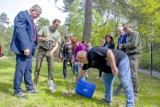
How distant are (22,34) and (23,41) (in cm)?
14

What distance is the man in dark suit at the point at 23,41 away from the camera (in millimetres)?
5133

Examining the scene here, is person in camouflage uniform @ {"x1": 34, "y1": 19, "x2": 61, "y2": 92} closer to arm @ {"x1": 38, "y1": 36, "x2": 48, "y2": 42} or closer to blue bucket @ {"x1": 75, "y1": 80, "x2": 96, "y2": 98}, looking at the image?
arm @ {"x1": 38, "y1": 36, "x2": 48, "y2": 42}

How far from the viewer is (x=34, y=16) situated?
5.52m

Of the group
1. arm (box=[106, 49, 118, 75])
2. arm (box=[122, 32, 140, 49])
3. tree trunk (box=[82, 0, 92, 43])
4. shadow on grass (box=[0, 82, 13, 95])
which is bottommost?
shadow on grass (box=[0, 82, 13, 95])

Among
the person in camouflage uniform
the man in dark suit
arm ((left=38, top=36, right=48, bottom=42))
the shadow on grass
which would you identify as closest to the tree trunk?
the person in camouflage uniform

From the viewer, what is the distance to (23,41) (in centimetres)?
510

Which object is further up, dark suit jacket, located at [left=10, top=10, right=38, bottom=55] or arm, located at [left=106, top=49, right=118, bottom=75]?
dark suit jacket, located at [left=10, top=10, right=38, bottom=55]

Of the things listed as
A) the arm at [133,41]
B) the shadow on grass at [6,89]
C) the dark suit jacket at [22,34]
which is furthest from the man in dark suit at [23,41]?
the arm at [133,41]

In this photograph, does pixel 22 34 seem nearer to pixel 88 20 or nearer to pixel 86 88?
pixel 86 88

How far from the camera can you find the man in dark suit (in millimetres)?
5133

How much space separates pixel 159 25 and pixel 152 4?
1503 mm

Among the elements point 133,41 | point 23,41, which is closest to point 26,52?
point 23,41

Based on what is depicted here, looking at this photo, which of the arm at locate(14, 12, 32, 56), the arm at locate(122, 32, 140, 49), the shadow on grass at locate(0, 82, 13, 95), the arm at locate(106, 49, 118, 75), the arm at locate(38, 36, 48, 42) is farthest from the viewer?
the arm at locate(38, 36, 48, 42)

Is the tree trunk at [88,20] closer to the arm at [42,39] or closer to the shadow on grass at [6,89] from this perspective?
the arm at [42,39]
